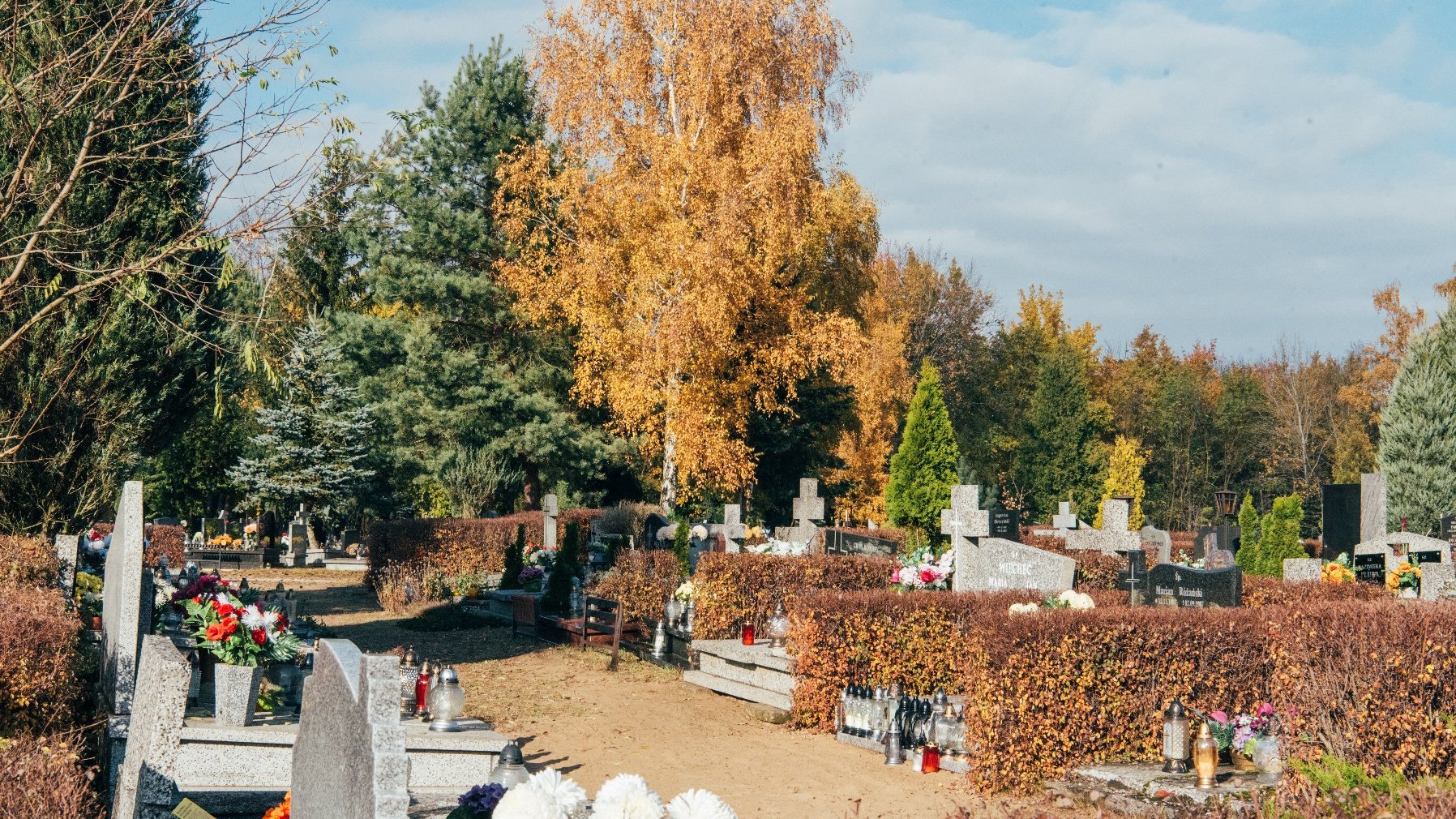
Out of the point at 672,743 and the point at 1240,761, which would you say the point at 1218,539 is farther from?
the point at 672,743

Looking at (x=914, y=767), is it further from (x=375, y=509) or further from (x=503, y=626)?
(x=375, y=509)

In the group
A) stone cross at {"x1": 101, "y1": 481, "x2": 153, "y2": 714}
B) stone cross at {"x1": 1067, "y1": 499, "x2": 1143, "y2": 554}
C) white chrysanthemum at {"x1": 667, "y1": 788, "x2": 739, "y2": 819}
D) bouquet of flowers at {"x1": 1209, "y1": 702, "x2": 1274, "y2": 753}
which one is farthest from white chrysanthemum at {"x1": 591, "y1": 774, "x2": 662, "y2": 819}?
stone cross at {"x1": 1067, "y1": 499, "x2": 1143, "y2": 554}

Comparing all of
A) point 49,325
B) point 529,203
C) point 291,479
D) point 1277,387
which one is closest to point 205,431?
point 291,479

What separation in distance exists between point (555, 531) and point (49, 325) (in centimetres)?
1178

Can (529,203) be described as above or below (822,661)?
above

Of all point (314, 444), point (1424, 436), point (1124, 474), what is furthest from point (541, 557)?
point (1124, 474)

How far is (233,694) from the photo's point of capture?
7305mm

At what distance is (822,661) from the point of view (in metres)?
10.9

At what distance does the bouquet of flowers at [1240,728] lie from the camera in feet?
27.8

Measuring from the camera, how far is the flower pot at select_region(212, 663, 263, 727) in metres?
7.26

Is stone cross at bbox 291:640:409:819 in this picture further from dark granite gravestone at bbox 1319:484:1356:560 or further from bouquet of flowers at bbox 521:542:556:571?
dark granite gravestone at bbox 1319:484:1356:560

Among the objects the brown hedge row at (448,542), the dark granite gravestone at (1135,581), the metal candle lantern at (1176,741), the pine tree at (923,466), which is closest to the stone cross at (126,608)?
the metal candle lantern at (1176,741)

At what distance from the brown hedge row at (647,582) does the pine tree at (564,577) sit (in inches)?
39.3

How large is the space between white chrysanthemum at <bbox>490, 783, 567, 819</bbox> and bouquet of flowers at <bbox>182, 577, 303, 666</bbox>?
4.52m
